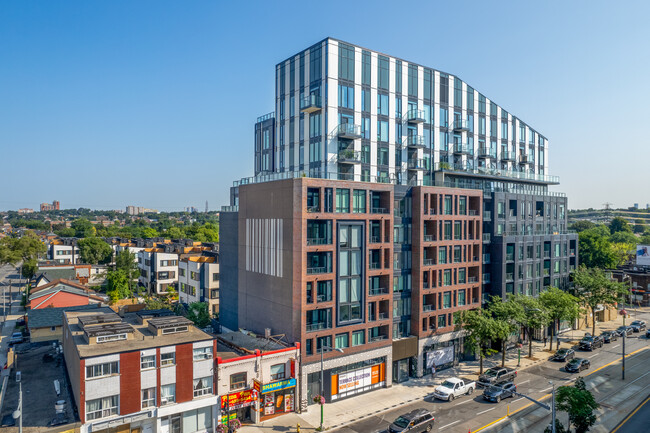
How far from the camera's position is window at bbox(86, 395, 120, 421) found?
3372 cm

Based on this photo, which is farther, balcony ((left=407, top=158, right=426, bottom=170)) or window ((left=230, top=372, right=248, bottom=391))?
balcony ((left=407, top=158, right=426, bottom=170))

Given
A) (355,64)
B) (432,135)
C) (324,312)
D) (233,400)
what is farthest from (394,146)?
(233,400)

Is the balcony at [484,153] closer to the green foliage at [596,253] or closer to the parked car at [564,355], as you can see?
the parked car at [564,355]

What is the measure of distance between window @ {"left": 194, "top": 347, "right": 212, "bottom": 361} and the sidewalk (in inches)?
324

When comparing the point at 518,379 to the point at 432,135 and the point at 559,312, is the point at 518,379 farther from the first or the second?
the point at 432,135

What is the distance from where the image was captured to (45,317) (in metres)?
64.9

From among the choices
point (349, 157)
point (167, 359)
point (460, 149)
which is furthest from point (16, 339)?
point (460, 149)

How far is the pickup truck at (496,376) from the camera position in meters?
51.1

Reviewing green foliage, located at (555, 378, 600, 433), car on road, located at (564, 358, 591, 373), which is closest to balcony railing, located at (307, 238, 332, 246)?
green foliage, located at (555, 378, 600, 433)

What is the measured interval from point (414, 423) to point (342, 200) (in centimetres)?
2411

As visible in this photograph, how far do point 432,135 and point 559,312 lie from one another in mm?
32489

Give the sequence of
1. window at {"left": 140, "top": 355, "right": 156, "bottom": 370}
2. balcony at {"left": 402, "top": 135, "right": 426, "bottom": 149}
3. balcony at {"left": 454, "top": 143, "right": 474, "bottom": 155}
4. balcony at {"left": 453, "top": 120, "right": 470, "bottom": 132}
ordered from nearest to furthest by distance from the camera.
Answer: window at {"left": 140, "top": 355, "right": 156, "bottom": 370} → balcony at {"left": 402, "top": 135, "right": 426, "bottom": 149} → balcony at {"left": 453, "top": 120, "right": 470, "bottom": 132} → balcony at {"left": 454, "top": 143, "right": 474, "bottom": 155}

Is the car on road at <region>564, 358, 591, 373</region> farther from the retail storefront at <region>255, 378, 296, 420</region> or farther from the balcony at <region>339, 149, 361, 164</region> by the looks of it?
the balcony at <region>339, 149, 361, 164</region>

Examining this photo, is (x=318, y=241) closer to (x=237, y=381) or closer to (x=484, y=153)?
(x=237, y=381)
